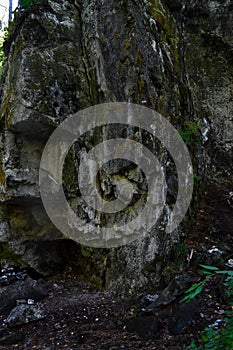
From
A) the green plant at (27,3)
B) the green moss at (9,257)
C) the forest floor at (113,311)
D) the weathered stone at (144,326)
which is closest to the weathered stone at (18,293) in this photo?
the forest floor at (113,311)

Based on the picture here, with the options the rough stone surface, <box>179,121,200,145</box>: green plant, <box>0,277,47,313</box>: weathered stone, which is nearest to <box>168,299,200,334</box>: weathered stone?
the rough stone surface

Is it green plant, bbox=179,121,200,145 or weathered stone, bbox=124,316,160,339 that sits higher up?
green plant, bbox=179,121,200,145

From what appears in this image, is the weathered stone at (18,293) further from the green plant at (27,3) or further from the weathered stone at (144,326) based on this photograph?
the green plant at (27,3)

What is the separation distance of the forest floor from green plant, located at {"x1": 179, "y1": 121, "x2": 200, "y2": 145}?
100 cm

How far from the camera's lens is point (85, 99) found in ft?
19.5

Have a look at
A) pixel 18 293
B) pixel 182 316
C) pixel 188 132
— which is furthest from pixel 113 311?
pixel 188 132

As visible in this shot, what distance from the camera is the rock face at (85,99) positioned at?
5.14 meters

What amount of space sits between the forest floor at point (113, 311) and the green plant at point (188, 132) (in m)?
1.00

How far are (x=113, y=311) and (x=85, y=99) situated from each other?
3214mm

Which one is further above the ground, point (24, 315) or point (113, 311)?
point (113, 311)

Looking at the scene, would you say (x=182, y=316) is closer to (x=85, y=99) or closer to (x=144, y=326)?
(x=144, y=326)

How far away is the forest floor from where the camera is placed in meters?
3.62

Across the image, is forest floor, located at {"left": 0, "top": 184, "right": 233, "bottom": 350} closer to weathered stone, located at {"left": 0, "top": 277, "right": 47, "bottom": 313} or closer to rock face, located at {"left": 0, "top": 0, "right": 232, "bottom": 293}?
weathered stone, located at {"left": 0, "top": 277, "right": 47, "bottom": 313}

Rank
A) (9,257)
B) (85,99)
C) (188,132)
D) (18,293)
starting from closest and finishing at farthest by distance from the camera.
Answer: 1. (18,293)
2. (188,132)
3. (85,99)
4. (9,257)
